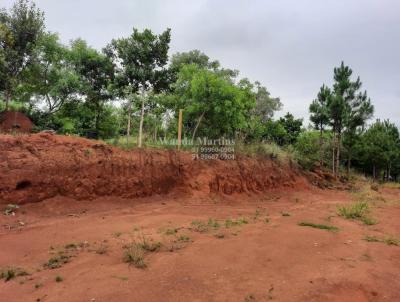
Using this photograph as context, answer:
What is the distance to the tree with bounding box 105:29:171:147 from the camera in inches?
535

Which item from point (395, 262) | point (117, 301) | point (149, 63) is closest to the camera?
point (117, 301)

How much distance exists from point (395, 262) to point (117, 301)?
4.74m

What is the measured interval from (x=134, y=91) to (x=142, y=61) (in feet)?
4.36

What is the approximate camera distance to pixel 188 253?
6297mm

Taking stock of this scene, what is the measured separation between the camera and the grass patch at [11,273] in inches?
209

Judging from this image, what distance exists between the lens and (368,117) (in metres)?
22.3

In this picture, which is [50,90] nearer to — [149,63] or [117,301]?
[149,63]

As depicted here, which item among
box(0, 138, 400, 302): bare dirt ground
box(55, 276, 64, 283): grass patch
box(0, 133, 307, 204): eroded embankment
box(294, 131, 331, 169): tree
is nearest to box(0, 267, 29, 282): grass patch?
box(0, 138, 400, 302): bare dirt ground

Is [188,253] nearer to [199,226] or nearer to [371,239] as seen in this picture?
[199,226]

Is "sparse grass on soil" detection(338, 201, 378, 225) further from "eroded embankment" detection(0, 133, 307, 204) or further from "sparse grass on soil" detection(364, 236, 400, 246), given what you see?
"eroded embankment" detection(0, 133, 307, 204)

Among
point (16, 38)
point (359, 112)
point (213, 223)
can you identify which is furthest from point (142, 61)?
point (359, 112)

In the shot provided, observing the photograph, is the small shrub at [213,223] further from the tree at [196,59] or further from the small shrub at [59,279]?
the tree at [196,59]

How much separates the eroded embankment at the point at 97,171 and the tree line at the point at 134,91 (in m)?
1.58

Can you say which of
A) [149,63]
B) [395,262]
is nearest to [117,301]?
[395,262]
